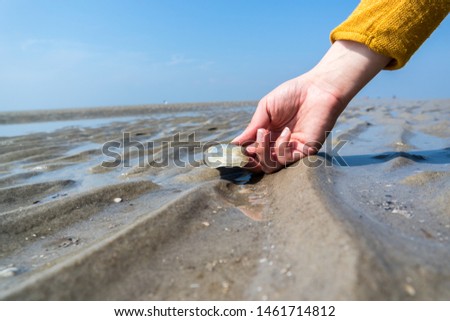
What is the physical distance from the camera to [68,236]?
1.70m

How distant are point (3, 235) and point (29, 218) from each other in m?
0.17

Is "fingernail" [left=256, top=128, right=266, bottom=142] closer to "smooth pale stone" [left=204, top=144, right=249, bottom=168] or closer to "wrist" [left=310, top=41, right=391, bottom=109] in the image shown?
"smooth pale stone" [left=204, top=144, right=249, bottom=168]

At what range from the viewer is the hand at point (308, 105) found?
90.3 inches

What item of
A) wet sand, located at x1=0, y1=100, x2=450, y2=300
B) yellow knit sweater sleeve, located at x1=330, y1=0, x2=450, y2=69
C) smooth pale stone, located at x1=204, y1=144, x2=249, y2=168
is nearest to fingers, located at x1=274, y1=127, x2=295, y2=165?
wet sand, located at x1=0, y1=100, x2=450, y2=300

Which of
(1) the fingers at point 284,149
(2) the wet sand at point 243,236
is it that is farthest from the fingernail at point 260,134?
(2) the wet sand at point 243,236

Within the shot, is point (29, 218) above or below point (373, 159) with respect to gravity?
below

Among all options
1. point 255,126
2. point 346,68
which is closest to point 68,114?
point 255,126

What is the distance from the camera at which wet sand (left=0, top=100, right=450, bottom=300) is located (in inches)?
37.7

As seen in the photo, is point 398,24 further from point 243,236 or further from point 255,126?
point 243,236

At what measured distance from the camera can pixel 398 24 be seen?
2072mm

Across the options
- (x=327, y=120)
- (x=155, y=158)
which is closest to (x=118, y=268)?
(x=327, y=120)

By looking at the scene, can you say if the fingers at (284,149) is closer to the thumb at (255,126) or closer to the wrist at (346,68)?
the thumb at (255,126)

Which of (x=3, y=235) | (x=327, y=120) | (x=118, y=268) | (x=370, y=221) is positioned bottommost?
(x=3, y=235)
